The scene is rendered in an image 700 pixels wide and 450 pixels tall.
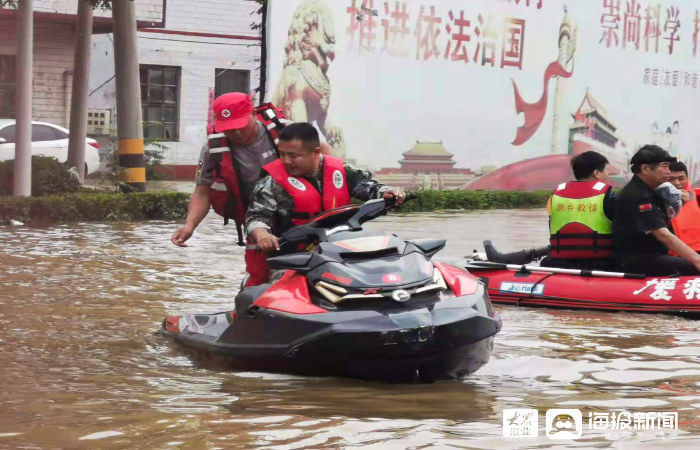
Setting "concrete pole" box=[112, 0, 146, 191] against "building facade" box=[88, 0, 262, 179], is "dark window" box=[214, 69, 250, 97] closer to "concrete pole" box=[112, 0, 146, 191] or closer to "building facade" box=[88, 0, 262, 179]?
"building facade" box=[88, 0, 262, 179]

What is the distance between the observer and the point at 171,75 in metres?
33.3

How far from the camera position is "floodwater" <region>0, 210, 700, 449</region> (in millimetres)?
5781

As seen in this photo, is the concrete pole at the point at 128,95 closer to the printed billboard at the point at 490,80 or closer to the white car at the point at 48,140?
the printed billboard at the point at 490,80

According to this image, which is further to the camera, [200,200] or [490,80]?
[490,80]

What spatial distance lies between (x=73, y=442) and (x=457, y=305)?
2.24m

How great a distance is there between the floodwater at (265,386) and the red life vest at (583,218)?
0.70 meters

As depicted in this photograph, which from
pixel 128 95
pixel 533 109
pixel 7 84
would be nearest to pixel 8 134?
pixel 7 84

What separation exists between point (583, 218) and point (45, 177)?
39.1 feet

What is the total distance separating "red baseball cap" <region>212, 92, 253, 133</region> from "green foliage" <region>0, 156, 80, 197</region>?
13.5m

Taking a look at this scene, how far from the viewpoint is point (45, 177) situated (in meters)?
21.1

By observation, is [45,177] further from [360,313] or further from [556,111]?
[360,313]

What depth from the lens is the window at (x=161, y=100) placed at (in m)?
32.9

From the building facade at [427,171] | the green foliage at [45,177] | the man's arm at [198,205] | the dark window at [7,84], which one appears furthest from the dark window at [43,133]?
the man's arm at [198,205]

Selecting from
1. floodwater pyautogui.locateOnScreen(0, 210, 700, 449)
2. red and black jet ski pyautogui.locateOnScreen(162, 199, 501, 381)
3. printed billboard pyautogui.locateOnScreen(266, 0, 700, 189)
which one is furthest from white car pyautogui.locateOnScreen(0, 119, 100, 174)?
red and black jet ski pyautogui.locateOnScreen(162, 199, 501, 381)
